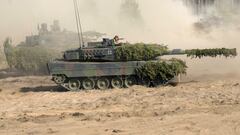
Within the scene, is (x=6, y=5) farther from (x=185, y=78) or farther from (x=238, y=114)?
(x=238, y=114)

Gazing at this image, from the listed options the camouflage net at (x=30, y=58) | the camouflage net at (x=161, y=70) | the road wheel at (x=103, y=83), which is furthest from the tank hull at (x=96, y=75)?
the camouflage net at (x=30, y=58)

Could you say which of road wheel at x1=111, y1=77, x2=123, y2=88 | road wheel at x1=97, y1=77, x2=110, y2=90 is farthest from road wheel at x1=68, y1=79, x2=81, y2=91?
road wheel at x1=111, y1=77, x2=123, y2=88

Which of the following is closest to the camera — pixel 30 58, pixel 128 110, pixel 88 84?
pixel 128 110

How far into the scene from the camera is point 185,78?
72.4 feet

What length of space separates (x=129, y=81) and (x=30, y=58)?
8.77 metres

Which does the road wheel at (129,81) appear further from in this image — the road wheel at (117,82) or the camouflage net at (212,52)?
the camouflage net at (212,52)

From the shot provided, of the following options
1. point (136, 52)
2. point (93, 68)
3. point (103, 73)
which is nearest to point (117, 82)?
point (103, 73)

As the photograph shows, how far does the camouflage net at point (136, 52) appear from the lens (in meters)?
19.8

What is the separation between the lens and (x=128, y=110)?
15078mm

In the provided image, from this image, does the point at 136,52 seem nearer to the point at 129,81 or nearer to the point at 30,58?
the point at 129,81

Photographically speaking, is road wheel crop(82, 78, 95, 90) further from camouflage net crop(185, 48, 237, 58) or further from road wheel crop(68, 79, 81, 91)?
camouflage net crop(185, 48, 237, 58)

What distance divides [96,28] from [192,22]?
24.2ft

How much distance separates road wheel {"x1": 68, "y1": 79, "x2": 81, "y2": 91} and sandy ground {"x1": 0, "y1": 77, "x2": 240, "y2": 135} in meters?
0.48

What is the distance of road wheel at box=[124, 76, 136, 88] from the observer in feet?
64.5
